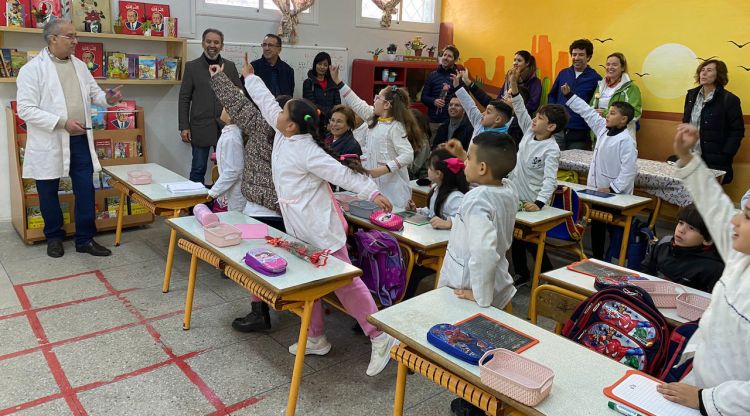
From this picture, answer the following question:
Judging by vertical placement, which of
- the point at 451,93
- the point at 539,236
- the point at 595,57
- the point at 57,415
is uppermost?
the point at 595,57

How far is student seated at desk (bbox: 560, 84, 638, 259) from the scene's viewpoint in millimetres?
4480

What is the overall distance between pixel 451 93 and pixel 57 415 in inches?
214

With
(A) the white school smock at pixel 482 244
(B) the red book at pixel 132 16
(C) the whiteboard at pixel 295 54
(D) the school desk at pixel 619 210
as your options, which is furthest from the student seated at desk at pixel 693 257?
(B) the red book at pixel 132 16

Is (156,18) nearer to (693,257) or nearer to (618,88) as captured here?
(618,88)

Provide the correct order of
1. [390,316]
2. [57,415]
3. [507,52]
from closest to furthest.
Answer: [390,316] → [57,415] → [507,52]

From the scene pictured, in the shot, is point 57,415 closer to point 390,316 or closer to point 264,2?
point 390,316

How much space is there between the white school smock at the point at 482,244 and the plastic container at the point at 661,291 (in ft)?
1.80

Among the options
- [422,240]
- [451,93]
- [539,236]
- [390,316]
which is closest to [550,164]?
[539,236]

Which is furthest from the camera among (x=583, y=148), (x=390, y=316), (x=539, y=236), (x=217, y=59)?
(x=583, y=148)

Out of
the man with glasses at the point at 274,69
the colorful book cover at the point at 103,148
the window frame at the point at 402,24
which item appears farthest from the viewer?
the window frame at the point at 402,24

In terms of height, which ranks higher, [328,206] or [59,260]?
[328,206]

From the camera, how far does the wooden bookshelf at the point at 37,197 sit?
4.56 meters

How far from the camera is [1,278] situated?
3.93m

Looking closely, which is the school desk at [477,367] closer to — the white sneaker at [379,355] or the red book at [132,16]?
the white sneaker at [379,355]
